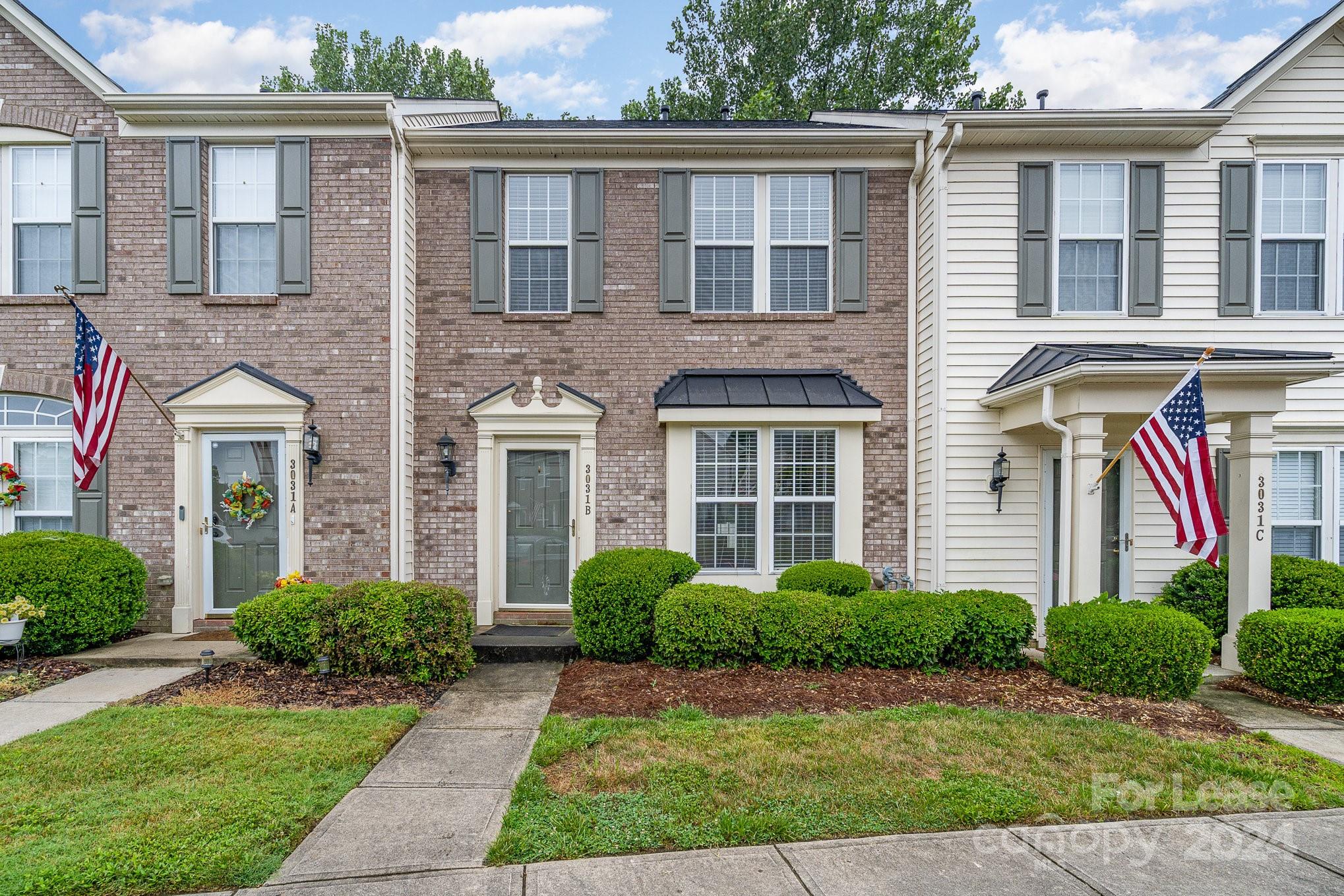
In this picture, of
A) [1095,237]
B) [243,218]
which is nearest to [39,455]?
[243,218]

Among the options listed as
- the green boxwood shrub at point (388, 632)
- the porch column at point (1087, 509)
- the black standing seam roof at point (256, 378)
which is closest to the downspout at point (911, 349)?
the porch column at point (1087, 509)

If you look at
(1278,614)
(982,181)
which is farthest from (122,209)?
(1278,614)

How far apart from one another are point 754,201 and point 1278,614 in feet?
20.7

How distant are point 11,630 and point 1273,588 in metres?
11.6

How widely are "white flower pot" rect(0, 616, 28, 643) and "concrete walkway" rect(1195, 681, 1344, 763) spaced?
970cm

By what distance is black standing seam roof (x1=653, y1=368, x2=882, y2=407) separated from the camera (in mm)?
7039

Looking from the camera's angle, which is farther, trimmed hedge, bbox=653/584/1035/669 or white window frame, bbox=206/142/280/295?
white window frame, bbox=206/142/280/295

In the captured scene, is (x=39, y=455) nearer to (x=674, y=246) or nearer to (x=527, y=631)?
(x=527, y=631)

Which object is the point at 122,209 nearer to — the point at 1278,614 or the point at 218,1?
the point at 218,1

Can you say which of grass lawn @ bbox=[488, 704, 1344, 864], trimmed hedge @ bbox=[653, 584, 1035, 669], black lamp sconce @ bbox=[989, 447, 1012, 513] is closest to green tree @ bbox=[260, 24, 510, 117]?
black lamp sconce @ bbox=[989, 447, 1012, 513]

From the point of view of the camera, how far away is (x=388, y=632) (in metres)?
5.27

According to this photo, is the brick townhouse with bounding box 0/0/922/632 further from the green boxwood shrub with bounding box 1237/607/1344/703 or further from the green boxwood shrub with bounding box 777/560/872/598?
the green boxwood shrub with bounding box 1237/607/1344/703

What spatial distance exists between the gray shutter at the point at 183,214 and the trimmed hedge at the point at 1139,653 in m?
9.34

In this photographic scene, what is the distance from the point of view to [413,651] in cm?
533
